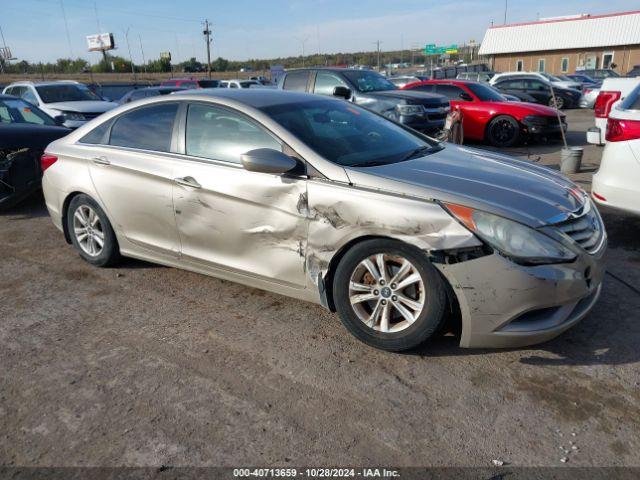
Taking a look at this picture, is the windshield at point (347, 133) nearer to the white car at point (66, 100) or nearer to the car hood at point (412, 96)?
the car hood at point (412, 96)

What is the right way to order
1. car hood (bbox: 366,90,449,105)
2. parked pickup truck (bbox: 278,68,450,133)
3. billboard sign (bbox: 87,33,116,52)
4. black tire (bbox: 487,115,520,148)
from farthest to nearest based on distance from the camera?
billboard sign (bbox: 87,33,116,52)
black tire (bbox: 487,115,520,148)
car hood (bbox: 366,90,449,105)
parked pickup truck (bbox: 278,68,450,133)

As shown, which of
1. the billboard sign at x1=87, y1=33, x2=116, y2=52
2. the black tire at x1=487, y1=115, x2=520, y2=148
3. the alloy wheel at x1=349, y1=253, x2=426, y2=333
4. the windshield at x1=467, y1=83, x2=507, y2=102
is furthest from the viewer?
the billboard sign at x1=87, y1=33, x2=116, y2=52

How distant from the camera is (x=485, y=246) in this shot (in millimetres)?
2898

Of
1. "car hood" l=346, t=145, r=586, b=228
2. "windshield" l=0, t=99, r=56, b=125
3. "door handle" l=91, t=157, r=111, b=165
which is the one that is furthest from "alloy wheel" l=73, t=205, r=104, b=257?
"windshield" l=0, t=99, r=56, b=125

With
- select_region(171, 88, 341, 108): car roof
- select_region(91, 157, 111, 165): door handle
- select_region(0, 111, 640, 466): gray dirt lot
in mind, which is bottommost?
select_region(0, 111, 640, 466): gray dirt lot

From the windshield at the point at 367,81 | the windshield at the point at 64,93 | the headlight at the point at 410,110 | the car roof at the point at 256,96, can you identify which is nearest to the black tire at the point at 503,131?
the headlight at the point at 410,110

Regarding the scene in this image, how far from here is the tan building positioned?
44.0m

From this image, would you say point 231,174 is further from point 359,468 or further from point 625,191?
point 625,191

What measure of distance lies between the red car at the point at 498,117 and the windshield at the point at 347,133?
7.78 meters

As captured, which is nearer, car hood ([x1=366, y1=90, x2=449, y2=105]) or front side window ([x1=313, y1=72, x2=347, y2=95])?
car hood ([x1=366, y1=90, x2=449, y2=105])

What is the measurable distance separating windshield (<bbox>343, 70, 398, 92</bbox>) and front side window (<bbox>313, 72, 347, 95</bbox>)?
0.81 feet

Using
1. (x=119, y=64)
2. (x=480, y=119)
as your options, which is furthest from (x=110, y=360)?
(x=119, y=64)

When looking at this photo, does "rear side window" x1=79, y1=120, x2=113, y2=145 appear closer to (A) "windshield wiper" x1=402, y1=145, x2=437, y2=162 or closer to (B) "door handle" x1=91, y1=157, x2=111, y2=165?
(B) "door handle" x1=91, y1=157, x2=111, y2=165

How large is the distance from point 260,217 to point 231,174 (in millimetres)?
394
